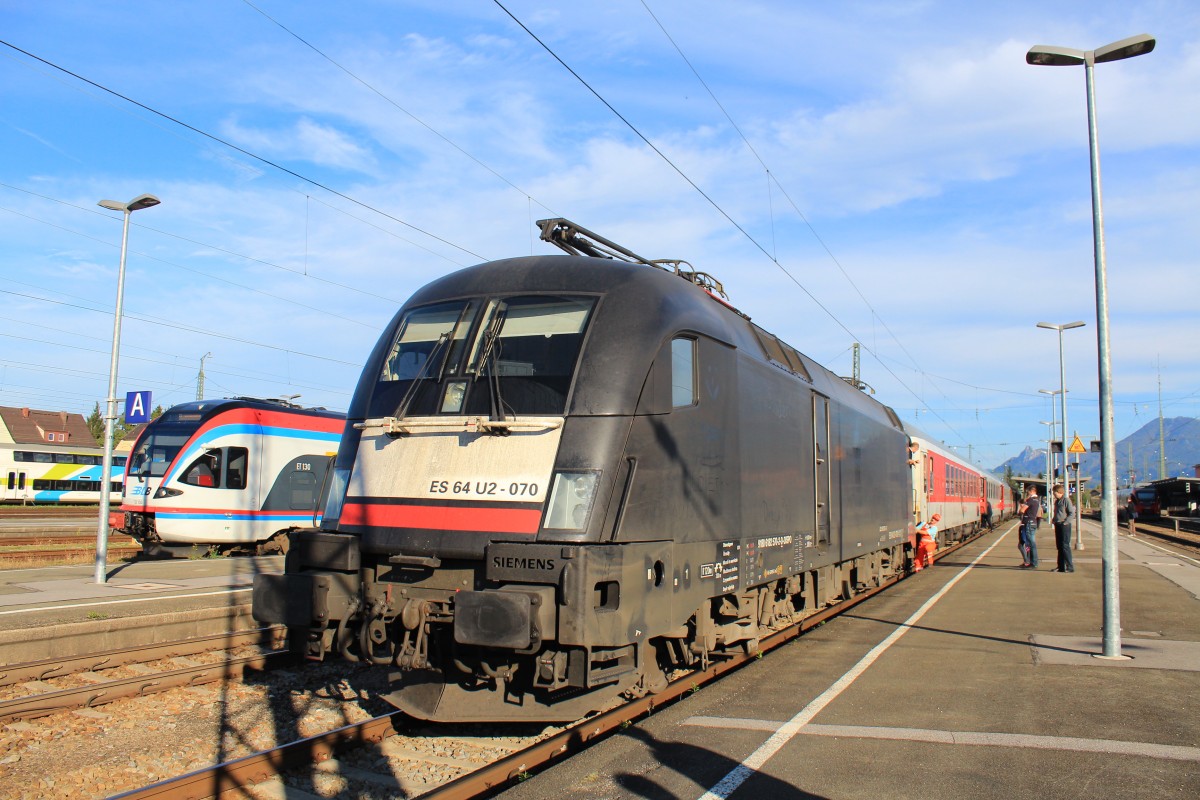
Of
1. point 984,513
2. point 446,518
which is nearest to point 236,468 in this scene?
point 446,518

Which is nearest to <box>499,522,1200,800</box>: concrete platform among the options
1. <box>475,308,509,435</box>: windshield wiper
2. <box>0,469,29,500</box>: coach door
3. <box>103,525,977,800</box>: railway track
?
<box>103,525,977,800</box>: railway track

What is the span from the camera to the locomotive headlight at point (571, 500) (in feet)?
19.0

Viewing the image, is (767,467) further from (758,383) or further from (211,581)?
(211,581)

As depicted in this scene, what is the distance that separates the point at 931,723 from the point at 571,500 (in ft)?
10.7

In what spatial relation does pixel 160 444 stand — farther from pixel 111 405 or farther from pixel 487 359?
pixel 487 359

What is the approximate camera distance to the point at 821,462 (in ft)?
36.4

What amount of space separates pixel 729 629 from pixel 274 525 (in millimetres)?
14328

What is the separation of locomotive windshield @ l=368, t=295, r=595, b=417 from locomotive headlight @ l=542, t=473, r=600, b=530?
540 millimetres

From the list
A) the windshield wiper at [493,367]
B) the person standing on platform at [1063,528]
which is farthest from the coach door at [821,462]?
the person standing on platform at [1063,528]

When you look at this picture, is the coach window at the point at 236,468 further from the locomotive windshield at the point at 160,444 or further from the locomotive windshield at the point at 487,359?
the locomotive windshield at the point at 487,359

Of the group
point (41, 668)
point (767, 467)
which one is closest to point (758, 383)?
point (767, 467)

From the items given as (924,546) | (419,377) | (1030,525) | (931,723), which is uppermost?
(419,377)

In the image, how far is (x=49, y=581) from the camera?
47.5ft

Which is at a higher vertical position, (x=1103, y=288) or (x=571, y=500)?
(x=1103, y=288)
